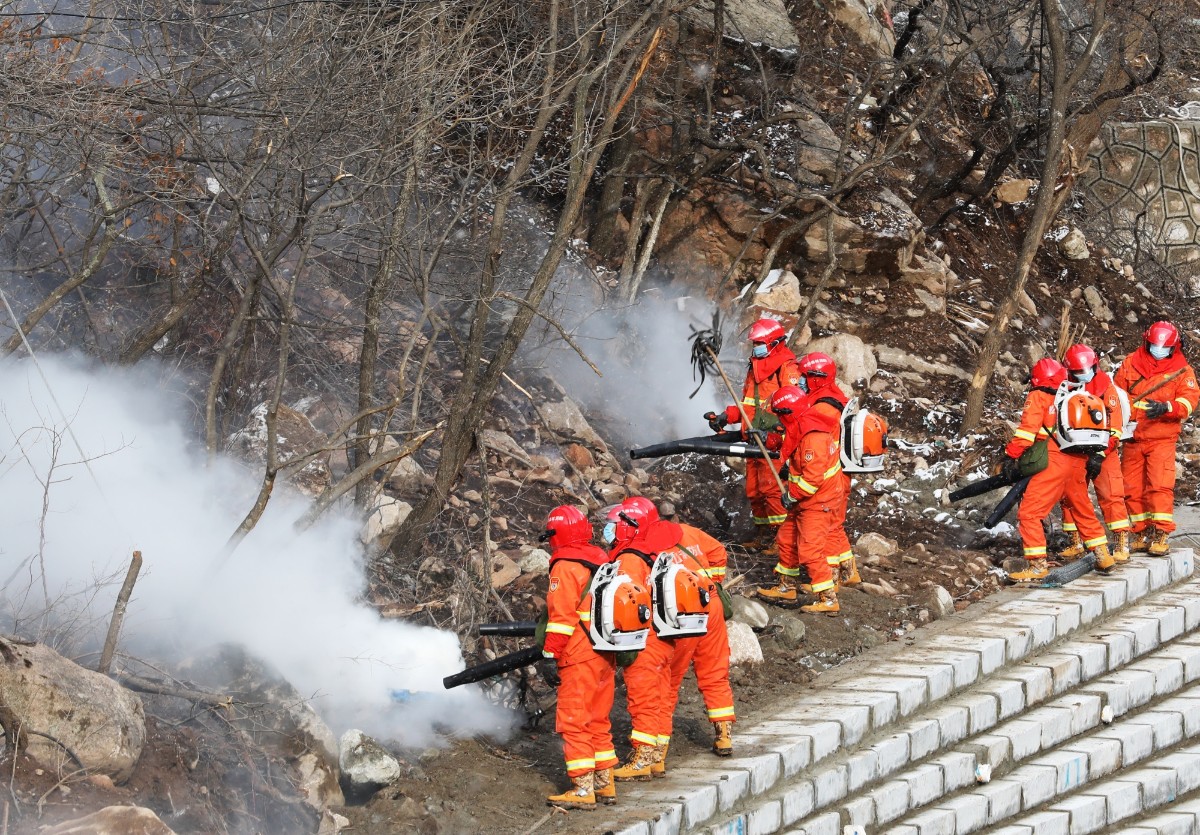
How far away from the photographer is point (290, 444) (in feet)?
33.1

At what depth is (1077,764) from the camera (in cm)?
→ 808

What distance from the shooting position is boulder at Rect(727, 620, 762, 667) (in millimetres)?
8648

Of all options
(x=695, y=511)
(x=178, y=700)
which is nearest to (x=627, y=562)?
(x=178, y=700)

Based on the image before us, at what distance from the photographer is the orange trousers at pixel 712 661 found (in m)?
7.25

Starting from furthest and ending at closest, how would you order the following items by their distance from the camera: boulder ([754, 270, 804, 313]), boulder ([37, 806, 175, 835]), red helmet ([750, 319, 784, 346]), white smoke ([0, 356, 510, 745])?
1. boulder ([754, 270, 804, 313])
2. red helmet ([750, 319, 784, 346])
3. white smoke ([0, 356, 510, 745])
4. boulder ([37, 806, 175, 835])

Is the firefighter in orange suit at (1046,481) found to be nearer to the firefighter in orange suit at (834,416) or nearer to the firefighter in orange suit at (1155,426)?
the firefighter in orange suit at (1155,426)

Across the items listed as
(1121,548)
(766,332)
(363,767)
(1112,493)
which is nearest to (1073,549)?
(1121,548)

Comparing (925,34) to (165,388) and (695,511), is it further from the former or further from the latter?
(165,388)

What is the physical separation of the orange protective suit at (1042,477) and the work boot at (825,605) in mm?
1646

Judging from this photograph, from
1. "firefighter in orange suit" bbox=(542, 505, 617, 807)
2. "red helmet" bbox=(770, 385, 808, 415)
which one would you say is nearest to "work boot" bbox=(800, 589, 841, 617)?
"red helmet" bbox=(770, 385, 808, 415)

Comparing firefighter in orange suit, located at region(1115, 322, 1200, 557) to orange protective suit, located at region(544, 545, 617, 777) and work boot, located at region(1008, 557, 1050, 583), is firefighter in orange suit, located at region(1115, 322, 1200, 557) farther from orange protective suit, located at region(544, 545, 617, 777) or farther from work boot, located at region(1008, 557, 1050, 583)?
orange protective suit, located at region(544, 545, 617, 777)

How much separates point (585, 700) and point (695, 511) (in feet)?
16.1

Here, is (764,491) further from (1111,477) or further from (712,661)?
(712,661)

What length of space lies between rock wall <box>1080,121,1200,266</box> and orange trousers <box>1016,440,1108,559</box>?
950 centimetres
